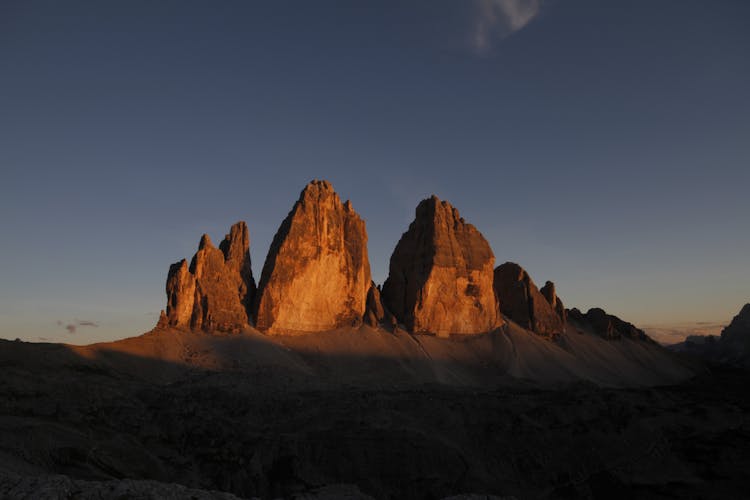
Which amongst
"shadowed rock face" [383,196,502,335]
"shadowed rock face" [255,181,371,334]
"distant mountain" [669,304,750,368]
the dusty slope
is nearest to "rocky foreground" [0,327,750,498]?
the dusty slope

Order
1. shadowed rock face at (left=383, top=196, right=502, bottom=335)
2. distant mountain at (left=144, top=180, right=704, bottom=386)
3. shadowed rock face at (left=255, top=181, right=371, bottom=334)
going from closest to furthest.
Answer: distant mountain at (left=144, top=180, right=704, bottom=386), shadowed rock face at (left=255, top=181, right=371, bottom=334), shadowed rock face at (left=383, top=196, right=502, bottom=335)

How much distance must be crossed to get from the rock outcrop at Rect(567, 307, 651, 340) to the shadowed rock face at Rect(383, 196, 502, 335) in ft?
90.0

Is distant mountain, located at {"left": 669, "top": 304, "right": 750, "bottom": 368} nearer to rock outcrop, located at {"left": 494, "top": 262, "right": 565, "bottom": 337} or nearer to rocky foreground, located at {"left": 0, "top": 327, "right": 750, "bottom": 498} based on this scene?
rock outcrop, located at {"left": 494, "top": 262, "right": 565, "bottom": 337}

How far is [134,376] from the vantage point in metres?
49.9

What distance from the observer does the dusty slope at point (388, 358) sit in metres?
57.6

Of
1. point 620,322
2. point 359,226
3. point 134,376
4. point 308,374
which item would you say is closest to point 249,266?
point 359,226

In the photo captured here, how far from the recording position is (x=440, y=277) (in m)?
84.1

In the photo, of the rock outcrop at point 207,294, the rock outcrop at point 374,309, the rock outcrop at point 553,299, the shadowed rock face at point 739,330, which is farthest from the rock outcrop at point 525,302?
the shadowed rock face at point 739,330

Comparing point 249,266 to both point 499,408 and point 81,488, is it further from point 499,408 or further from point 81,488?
point 81,488

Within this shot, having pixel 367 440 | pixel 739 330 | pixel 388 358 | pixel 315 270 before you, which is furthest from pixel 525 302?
pixel 739 330

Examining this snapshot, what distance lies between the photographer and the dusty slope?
57.6m

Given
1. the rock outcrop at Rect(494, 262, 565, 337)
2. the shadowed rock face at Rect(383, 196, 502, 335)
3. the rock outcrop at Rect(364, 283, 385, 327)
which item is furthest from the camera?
the rock outcrop at Rect(494, 262, 565, 337)

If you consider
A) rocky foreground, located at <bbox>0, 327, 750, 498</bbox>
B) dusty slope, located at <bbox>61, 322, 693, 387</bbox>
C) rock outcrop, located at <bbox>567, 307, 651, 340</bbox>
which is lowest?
rocky foreground, located at <bbox>0, 327, 750, 498</bbox>

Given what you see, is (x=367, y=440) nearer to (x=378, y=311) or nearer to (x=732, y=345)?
(x=378, y=311)
